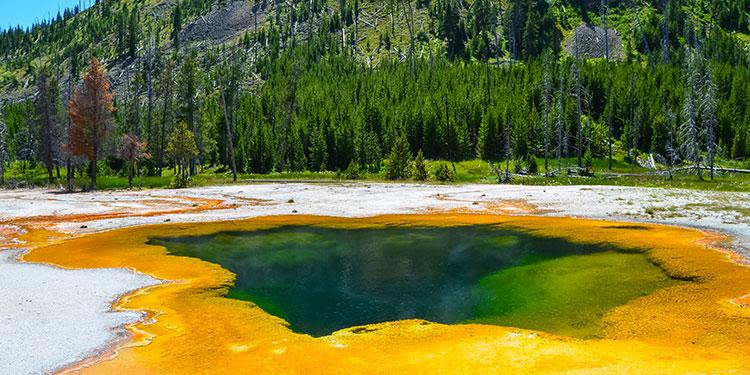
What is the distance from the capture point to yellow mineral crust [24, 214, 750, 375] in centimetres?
827

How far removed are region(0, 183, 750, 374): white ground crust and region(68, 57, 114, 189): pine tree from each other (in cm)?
1420

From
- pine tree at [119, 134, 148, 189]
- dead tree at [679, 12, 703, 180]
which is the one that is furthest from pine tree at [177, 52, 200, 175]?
dead tree at [679, 12, 703, 180]

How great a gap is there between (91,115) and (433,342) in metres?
55.6

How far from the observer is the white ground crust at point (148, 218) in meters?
9.51

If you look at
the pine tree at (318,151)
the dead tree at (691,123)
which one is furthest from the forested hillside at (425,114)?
the dead tree at (691,123)

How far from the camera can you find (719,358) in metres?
8.40

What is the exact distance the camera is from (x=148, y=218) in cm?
2967

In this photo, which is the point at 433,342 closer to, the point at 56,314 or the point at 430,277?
the point at 430,277

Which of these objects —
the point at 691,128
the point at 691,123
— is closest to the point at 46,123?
the point at 691,128

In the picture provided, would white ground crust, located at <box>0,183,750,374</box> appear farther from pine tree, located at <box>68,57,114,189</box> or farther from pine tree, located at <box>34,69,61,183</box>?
pine tree, located at <box>34,69,61,183</box>

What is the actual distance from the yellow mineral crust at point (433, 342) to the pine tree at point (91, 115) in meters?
45.6

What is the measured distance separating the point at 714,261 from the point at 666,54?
457 ft

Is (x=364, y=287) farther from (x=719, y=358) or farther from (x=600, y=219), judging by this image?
(x=600, y=219)

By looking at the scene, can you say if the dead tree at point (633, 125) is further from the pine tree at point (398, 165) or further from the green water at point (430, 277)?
the green water at point (430, 277)
